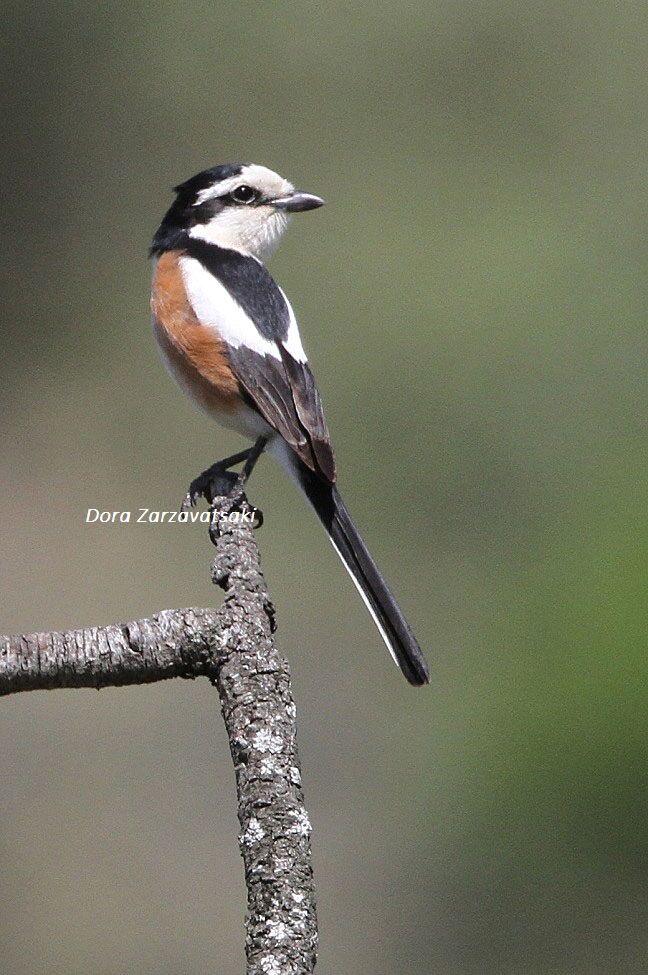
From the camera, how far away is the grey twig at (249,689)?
1.13 meters

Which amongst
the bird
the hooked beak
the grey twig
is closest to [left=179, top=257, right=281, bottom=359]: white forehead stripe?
the bird

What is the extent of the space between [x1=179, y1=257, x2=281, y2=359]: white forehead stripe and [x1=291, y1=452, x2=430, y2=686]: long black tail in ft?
0.71

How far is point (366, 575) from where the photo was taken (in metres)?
2.11

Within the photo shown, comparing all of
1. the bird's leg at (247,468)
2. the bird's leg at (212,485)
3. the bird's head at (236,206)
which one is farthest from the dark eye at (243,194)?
the bird's leg at (212,485)

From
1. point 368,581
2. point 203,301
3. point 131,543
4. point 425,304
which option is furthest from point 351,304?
point 368,581

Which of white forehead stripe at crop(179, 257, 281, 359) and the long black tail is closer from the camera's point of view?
the long black tail

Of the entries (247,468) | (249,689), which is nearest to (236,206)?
(247,468)

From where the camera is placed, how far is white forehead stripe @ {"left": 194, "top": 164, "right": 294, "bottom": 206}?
8.74 feet

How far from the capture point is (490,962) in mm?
3822

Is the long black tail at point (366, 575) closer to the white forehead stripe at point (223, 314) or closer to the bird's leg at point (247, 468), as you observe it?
the bird's leg at point (247, 468)

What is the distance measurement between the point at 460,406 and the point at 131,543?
1.54m

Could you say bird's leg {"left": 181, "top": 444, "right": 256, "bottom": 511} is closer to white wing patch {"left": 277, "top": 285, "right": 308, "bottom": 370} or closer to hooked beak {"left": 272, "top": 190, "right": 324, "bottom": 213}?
white wing patch {"left": 277, "top": 285, "right": 308, "bottom": 370}

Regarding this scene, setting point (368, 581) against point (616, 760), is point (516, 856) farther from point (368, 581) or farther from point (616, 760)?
point (368, 581)

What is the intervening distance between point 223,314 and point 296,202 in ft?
1.35
